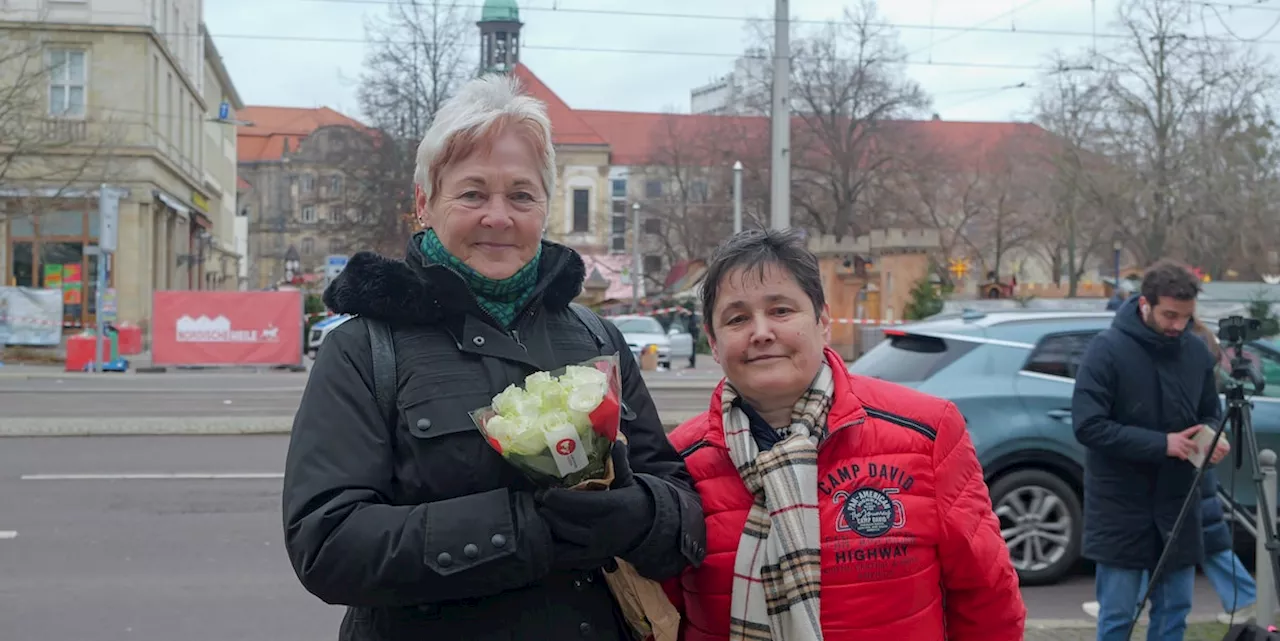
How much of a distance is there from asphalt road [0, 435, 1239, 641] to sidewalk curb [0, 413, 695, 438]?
4.72 ft

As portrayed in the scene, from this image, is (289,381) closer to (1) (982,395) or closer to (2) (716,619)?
(1) (982,395)

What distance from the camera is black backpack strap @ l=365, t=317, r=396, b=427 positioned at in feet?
6.91

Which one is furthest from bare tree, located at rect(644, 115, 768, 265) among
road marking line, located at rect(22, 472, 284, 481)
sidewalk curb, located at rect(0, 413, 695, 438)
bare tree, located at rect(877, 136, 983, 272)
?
road marking line, located at rect(22, 472, 284, 481)

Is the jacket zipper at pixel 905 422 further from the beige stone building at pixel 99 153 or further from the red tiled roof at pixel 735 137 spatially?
the red tiled roof at pixel 735 137

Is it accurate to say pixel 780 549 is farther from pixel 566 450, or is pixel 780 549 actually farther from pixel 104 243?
pixel 104 243

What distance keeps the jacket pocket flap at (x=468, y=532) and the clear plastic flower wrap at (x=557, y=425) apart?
0.29ft

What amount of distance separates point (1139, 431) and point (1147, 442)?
59 mm

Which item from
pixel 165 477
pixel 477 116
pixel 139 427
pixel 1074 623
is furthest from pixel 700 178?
pixel 477 116

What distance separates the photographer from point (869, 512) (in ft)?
7.92

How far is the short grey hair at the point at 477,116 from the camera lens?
2256 mm

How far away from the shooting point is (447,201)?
2.30 metres

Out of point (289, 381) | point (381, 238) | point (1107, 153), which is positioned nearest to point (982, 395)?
point (289, 381)

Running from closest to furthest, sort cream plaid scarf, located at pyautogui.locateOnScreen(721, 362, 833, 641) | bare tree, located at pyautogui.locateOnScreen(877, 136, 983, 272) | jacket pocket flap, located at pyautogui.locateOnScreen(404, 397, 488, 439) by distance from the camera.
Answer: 1. jacket pocket flap, located at pyautogui.locateOnScreen(404, 397, 488, 439)
2. cream plaid scarf, located at pyautogui.locateOnScreen(721, 362, 833, 641)
3. bare tree, located at pyautogui.locateOnScreen(877, 136, 983, 272)

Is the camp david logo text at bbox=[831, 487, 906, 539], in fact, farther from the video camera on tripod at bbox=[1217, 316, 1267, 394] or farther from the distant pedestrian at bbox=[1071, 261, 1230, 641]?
the video camera on tripod at bbox=[1217, 316, 1267, 394]
